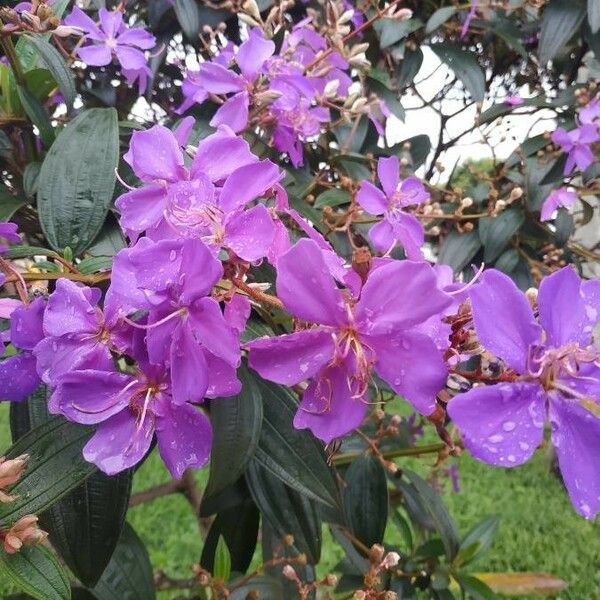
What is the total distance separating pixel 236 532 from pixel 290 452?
480 mm

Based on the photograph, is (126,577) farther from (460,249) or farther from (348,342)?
(460,249)

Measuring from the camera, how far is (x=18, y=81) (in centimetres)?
82

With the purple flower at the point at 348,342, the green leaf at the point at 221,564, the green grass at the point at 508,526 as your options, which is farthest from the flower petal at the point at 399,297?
the green grass at the point at 508,526

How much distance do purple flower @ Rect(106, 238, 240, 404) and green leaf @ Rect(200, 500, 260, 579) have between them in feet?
2.20

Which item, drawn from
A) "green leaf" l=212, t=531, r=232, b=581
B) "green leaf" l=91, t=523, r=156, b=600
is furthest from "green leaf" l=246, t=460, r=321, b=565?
"green leaf" l=91, t=523, r=156, b=600

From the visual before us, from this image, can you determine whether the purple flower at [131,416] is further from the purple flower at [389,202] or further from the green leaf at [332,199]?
the green leaf at [332,199]

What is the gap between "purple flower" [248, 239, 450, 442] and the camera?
41 centimetres

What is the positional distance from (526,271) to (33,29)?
1.09 m

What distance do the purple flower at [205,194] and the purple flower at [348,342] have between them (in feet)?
0.20

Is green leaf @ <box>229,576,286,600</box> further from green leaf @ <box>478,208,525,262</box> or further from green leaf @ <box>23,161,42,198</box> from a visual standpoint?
green leaf @ <box>478,208,525,262</box>

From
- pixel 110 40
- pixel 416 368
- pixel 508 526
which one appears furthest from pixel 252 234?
pixel 508 526

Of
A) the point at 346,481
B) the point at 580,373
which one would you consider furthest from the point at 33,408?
the point at 346,481

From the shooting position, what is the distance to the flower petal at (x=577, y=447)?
1.34 ft

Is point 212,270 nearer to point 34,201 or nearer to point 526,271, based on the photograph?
point 34,201
